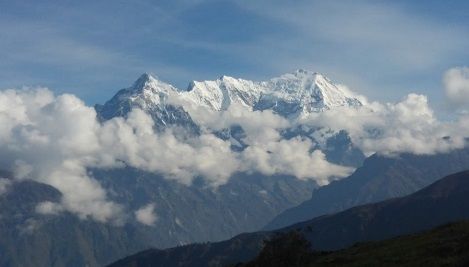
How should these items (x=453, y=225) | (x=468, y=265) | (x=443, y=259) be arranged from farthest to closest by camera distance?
1. (x=453, y=225)
2. (x=443, y=259)
3. (x=468, y=265)

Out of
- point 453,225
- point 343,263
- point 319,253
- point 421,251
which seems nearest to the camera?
point 421,251

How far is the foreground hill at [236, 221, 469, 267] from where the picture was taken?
67.4 meters

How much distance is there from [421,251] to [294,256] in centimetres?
2183

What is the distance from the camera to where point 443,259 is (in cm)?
6531

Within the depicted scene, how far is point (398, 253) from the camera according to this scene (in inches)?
3007

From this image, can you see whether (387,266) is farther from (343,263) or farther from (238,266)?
(238,266)

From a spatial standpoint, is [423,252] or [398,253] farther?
[398,253]

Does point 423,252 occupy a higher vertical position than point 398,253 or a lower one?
lower

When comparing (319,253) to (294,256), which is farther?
(319,253)

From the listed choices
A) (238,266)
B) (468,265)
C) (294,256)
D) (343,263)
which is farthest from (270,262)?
(468,265)

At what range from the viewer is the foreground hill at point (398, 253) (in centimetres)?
6744

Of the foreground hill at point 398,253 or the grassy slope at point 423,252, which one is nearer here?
the grassy slope at point 423,252

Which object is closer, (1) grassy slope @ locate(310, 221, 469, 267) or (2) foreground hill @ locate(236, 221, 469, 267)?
(1) grassy slope @ locate(310, 221, 469, 267)

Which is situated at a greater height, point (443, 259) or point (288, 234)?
point (288, 234)
